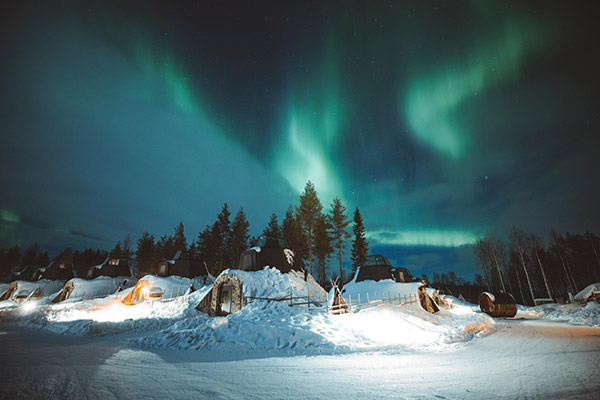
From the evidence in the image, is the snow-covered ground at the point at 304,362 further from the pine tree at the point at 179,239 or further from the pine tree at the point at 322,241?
the pine tree at the point at 179,239

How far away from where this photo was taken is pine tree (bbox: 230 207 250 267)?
43.4 meters

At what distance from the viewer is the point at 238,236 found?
4409cm

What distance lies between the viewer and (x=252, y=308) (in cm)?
1767

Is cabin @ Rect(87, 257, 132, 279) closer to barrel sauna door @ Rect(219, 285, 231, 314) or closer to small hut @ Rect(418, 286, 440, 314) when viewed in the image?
barrel sauna door @ Rect(219, 285, 231, 314)

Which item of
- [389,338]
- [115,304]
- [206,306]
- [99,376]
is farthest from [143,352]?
[115,304]

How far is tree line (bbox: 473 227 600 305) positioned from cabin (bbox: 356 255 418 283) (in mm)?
22743

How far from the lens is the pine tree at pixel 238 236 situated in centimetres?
4344

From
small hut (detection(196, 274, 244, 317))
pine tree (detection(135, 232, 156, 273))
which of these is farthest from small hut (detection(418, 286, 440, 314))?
pine tree (detection(135, 232, 156, 273))

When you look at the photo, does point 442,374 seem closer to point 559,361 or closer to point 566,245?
point 559,361

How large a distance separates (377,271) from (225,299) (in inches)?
755

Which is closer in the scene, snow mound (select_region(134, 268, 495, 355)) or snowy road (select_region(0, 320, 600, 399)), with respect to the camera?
snowy road (select_region(0, 320, 600, 399))

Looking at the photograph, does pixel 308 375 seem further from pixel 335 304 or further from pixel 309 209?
pixel 309 209

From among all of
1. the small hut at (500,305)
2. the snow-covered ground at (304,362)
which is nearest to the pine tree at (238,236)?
the snow-covered ground at (304,362)

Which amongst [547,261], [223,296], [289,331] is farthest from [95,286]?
[547,261]
